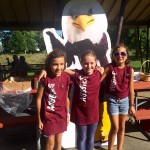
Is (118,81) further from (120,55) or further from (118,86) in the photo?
(120,55)

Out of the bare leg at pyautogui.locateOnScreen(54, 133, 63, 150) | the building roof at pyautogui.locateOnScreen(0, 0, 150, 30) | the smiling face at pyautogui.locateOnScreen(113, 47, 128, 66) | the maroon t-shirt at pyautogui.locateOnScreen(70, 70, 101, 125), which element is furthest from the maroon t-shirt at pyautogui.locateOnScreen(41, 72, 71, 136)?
A: the building roof at pyautogui.locateOnScreen(0, 0, 150, 30)

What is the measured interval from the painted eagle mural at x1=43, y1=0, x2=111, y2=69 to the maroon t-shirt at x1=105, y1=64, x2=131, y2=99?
0.95 meters

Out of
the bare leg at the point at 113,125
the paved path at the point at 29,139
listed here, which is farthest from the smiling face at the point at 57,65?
the paved path at the point at 29,139

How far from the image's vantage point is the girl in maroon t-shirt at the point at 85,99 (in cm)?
384

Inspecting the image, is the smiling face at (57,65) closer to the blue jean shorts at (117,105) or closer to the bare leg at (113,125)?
the blue jean shorts at (117,105)

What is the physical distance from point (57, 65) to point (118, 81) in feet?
3.40

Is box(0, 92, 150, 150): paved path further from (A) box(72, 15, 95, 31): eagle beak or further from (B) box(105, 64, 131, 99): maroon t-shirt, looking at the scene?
(A) box(72, 15, 95, 31): eagle beak

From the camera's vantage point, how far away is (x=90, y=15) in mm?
5176

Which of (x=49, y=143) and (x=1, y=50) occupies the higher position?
(x=1, y=50)

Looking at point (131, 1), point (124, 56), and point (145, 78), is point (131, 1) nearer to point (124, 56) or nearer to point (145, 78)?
point (145, 78)

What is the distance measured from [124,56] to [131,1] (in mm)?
4558

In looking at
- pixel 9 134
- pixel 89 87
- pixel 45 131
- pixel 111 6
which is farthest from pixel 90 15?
pixel 111 6

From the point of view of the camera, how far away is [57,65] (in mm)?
3656

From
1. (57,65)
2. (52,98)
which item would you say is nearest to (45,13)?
(57,65)
